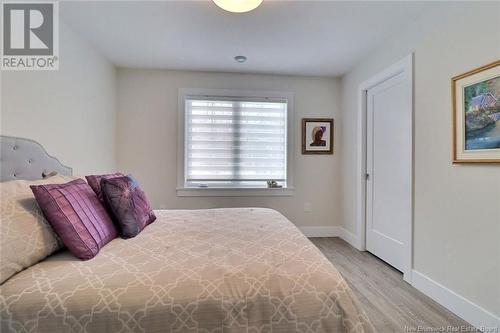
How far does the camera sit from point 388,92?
272cm

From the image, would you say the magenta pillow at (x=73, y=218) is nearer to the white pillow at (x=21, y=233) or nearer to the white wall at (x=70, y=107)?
the white pillow at (x=21, y=233)

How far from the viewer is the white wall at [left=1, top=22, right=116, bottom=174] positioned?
1.80m

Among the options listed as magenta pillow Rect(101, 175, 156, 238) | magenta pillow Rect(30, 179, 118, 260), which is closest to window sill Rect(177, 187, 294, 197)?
magenta pillow Rect(101, 175, 156, 238)

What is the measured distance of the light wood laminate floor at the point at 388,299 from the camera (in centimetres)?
170

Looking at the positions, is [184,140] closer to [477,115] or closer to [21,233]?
[21,233]

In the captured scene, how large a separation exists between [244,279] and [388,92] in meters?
2.65

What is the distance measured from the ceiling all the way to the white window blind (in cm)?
58

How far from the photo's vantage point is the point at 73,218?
1237mm

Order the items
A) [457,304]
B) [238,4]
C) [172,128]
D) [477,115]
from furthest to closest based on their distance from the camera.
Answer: [172,128]
[457,304]
[477,115]
[238,4]

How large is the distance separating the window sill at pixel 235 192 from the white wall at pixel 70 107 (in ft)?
3.47

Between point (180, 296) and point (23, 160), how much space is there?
1627mm

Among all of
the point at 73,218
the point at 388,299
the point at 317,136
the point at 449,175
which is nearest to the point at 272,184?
the point at 317,136

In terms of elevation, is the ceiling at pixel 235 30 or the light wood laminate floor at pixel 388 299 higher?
the ceiling at pixel 235 30

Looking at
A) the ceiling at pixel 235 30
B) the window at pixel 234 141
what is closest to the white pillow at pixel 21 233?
the ceiling at pixel 235 30
